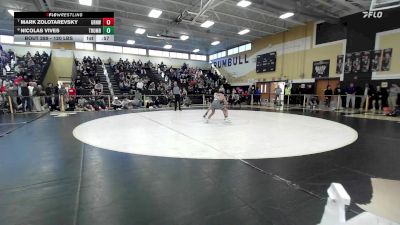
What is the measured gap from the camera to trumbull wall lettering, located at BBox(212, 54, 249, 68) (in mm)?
26156

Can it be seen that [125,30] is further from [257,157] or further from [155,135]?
[257,157]

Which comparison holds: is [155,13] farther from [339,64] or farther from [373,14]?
[373,14]

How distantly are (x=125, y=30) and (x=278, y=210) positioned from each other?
22217 mm

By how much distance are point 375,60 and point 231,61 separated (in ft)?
50.8

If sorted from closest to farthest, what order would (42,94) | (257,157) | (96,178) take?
(96,178), (257,157), (42,94)

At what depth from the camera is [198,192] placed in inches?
104

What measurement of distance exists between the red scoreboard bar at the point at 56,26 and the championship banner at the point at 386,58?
1524cm

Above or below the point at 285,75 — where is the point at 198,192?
below

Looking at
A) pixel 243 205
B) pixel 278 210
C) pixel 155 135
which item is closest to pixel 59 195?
pixel 243 205

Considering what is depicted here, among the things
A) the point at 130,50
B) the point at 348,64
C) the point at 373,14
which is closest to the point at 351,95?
the point at 348,64

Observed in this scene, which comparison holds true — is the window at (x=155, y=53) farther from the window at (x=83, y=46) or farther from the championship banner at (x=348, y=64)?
the championship banner at (x=348, y=64)

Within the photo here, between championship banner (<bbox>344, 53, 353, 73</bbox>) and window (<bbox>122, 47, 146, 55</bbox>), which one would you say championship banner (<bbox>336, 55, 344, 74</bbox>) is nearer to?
championship banner (<bbox>344, 53, 353, 73</bbox>)

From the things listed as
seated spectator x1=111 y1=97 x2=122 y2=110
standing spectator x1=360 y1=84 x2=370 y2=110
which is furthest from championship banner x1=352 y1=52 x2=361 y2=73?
seated spectator x1=111 y1=97 x2=122 y2=110

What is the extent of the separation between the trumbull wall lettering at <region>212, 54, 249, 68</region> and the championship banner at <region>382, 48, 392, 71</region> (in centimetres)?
1286
